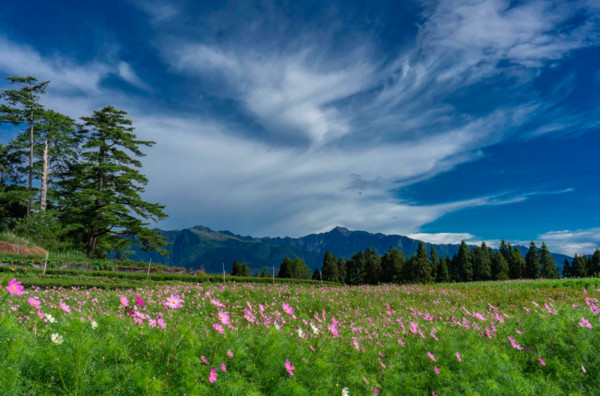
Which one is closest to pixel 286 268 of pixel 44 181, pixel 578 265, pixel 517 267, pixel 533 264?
pixel 517 267

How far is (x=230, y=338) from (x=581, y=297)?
41.9 ft

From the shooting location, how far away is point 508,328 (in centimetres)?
568

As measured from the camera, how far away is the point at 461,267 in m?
53.7

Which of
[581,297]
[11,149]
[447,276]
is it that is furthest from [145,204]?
[447,276]

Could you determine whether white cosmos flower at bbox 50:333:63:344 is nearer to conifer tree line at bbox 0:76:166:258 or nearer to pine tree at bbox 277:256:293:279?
conifer tree line at bbox 0:76:166:258

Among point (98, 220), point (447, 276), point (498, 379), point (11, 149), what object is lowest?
point (447, 276)

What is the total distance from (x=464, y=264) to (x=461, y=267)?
66 cm

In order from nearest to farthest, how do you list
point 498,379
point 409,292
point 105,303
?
point 498,379 < point 105,303 < point 409,292

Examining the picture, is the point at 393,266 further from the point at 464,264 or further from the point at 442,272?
the point at 464,264

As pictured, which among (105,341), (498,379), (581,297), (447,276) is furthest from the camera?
(447,276)

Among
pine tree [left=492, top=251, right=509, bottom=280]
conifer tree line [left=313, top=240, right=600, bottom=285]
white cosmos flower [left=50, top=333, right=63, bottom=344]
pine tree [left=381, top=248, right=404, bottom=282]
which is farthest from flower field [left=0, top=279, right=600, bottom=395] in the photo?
pine tree [left=492, top=251, right=509, bottom=280]

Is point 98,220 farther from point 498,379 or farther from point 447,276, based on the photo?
point 447,276

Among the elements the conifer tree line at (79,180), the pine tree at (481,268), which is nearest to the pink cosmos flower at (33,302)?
the conifer tree line at (79,180)

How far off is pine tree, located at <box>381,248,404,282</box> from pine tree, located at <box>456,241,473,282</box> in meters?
10.4
